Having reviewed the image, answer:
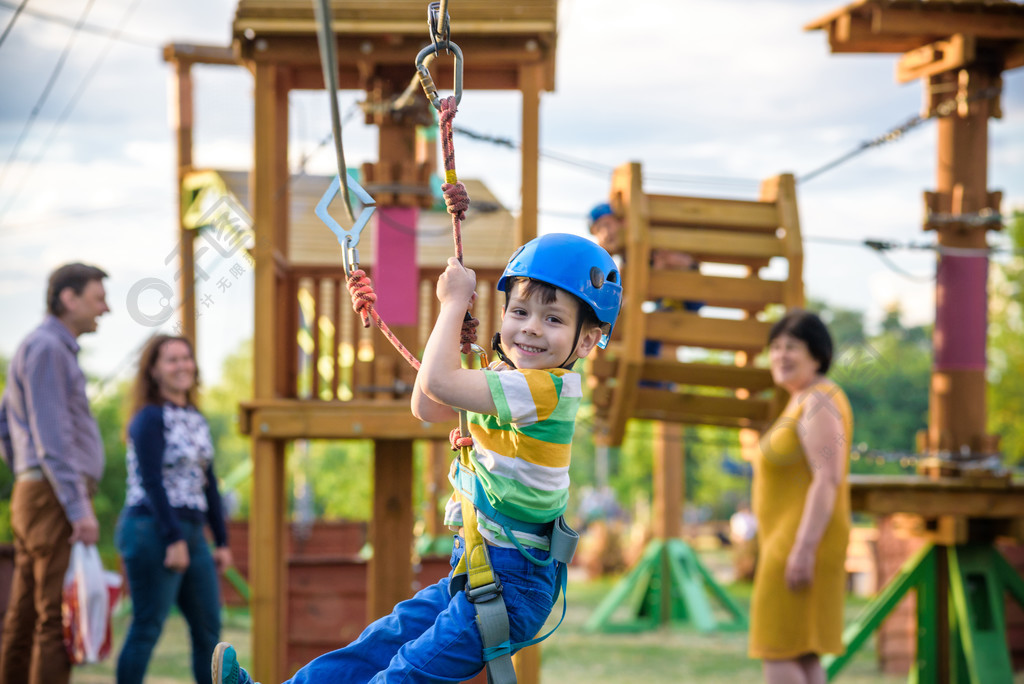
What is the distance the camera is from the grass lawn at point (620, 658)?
7.37 metres

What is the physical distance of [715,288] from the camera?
244 inches

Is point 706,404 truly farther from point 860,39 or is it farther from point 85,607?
point 85,607

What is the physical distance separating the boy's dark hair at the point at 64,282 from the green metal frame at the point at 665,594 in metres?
6.52

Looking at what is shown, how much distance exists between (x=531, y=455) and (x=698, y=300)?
146 inches

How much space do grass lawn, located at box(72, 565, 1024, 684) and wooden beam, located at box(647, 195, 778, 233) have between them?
10.6 feet

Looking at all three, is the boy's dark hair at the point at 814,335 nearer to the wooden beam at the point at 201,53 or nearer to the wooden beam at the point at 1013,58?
the wooden beam at the point at 1013,58

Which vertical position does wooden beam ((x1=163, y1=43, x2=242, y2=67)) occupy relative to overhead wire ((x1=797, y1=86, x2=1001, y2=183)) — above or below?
above

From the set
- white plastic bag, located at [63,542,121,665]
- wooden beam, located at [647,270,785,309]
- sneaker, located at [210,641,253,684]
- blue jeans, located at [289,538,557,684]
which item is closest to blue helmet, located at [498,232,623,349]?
blue jeans, located at [289,538,557,684]

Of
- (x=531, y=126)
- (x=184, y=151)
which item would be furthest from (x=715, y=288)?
(x=184, y=151)

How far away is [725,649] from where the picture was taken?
8812mm

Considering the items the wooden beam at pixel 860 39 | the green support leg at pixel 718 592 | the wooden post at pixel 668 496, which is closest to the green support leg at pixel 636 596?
the wooden post at pixel 668 496

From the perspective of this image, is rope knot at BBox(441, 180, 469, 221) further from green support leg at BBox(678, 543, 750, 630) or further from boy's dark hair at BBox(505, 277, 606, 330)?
green support leg at BBox(678, 543, 750, 630)

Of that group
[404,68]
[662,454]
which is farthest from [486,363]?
[662,454]

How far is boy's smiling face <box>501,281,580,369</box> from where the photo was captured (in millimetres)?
2725
